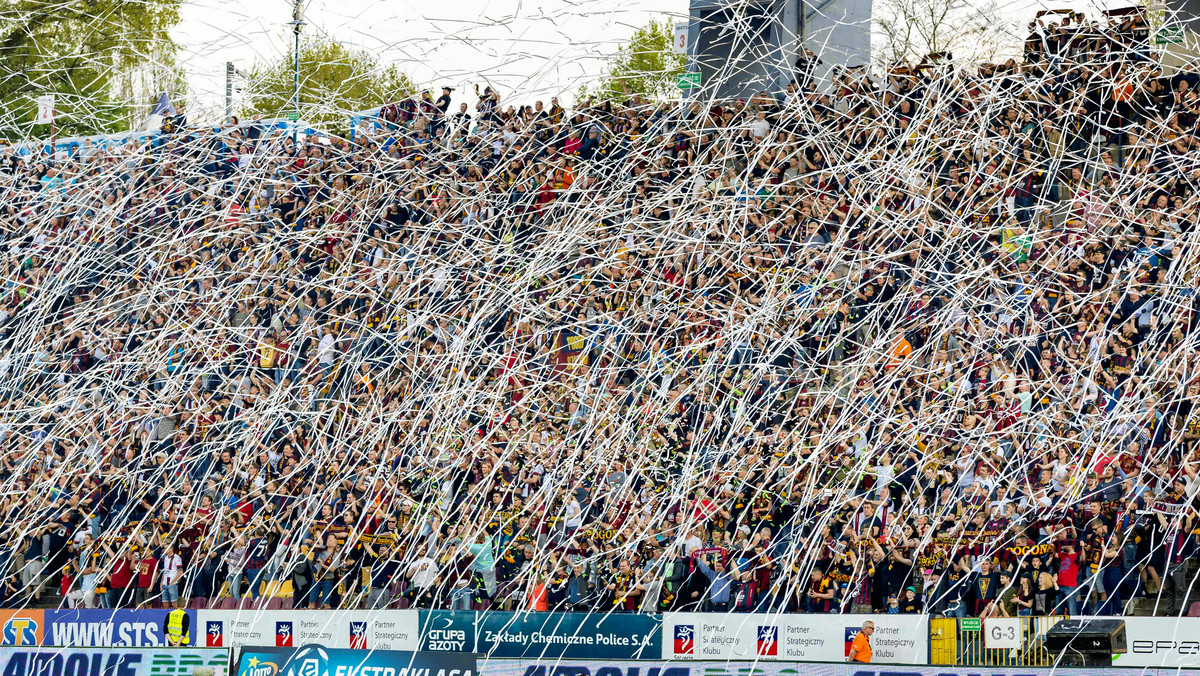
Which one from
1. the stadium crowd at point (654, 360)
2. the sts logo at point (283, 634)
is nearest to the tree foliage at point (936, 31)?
the stadium crowd at point (654, 360)

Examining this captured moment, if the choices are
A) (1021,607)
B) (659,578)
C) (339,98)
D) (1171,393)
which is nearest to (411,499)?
(659,578)

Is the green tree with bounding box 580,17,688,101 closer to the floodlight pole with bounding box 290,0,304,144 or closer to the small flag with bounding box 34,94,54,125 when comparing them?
the floodlight pole with bounding box 290,0,304,144

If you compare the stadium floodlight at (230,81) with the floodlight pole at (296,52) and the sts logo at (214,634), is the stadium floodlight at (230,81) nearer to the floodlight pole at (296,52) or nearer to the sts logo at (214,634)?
the floodlight pole at (296,52)

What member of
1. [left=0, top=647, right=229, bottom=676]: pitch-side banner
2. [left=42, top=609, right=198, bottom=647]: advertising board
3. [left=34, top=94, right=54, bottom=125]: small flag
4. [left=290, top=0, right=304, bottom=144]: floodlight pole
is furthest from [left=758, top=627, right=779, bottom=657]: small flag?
[left=34, top=94, right=54, bottom=125]: small flag

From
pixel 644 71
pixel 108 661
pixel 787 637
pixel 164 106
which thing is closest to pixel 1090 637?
pixel 787 637

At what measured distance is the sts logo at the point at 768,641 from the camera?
Answer: 9.35m

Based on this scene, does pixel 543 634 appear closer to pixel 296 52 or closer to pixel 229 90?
pixel 296 52

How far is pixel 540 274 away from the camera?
1092 centimetres

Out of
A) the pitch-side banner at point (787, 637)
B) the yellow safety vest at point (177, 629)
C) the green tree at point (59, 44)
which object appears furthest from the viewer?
the green tree at point (59, 44)

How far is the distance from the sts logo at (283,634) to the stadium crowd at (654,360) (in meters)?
0.47

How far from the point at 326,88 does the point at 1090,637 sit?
7.92m

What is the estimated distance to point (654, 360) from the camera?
10.4 m

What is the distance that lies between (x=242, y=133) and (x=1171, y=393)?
330 inches

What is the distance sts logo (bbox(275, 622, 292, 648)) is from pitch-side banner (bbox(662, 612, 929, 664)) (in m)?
2.87
